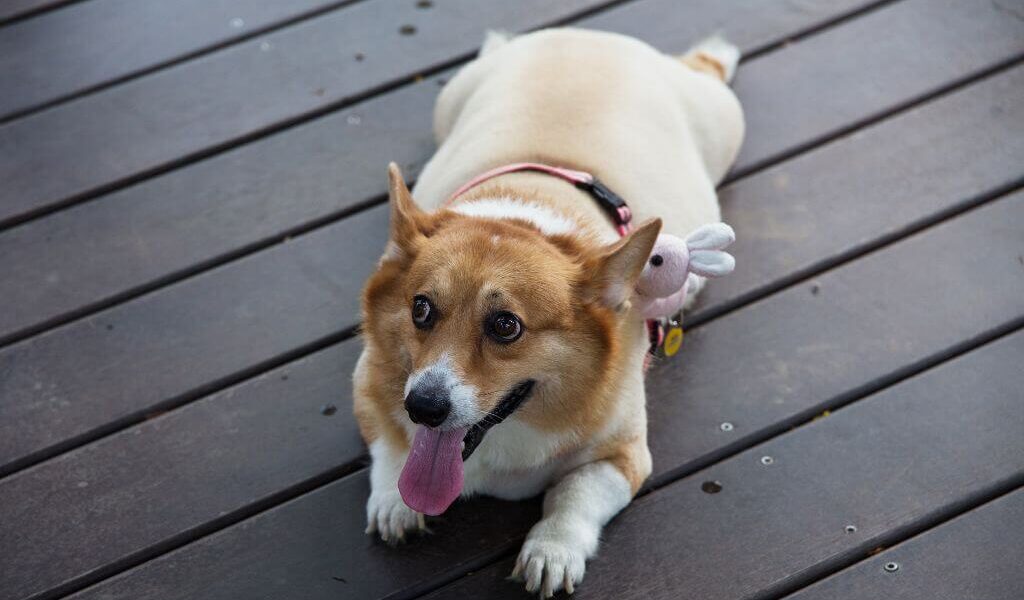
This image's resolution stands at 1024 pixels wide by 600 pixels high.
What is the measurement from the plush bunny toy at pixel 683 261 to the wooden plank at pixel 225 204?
39.2 inches

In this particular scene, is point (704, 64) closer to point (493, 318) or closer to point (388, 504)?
point (493, 318)

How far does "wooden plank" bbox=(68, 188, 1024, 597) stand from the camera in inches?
90.4

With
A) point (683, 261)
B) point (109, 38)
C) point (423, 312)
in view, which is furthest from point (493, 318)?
point (109, 38)

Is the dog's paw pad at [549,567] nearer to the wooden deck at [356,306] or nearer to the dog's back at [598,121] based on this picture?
the wooden deck at [356,306]

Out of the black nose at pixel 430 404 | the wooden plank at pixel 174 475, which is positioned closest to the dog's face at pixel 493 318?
the black nose at pixel 430 404

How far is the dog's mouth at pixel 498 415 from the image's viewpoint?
2.21m

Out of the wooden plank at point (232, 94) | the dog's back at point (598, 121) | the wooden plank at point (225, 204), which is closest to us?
the dog's back at point (598, 121)

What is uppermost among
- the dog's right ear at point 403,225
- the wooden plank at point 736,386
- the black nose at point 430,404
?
the dog's right ear at point 403,225

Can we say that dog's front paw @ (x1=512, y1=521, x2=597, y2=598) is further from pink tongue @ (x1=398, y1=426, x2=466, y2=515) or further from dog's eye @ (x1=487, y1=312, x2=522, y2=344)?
dog's eye @ (x1=487, y1=312, x2=522, y2=344)

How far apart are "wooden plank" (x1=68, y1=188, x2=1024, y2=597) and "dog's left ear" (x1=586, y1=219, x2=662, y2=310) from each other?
469mm

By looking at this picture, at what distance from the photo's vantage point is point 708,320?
2803 mm

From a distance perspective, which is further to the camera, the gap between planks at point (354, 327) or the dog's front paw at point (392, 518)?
the gap between planks at point (354, 327)

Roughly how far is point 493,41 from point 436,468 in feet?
5.08

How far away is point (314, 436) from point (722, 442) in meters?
0.87
